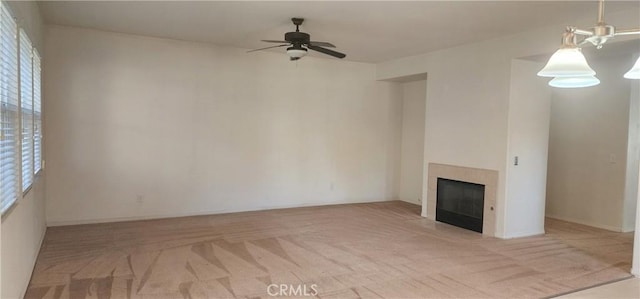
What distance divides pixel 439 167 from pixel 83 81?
5084mm

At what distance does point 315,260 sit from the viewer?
13.5 feet

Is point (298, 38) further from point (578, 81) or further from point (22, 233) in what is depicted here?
point (22, 233)

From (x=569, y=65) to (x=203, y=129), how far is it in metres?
5.14

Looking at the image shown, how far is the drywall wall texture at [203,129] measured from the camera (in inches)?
210

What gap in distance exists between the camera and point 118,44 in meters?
5.52

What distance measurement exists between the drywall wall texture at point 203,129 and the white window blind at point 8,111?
8.59ft

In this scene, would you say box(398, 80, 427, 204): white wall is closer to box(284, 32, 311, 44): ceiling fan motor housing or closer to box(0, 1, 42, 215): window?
box(284, 32, 311, 44): ceiling fan motor housing

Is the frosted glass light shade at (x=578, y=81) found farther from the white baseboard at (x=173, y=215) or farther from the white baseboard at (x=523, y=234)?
the white baseboard at (x=173, y=215)

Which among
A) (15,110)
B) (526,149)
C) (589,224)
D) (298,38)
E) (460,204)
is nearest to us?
(15,110)

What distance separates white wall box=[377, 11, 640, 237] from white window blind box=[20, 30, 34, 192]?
4986 mm

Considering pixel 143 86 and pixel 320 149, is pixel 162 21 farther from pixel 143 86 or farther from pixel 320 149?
pixel 320 149

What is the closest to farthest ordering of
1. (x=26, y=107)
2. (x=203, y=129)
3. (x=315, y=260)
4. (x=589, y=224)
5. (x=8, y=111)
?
1. (x=8, y=111)
2. (x=26, y=107)
3. (x=315, y=260)
4. (x=589, y=224)
5. (x=203, y=129)

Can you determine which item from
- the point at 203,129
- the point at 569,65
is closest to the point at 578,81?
the point at 569,65

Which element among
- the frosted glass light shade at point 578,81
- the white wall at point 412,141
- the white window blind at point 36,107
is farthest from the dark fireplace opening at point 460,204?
the white window blind at point 36,107
